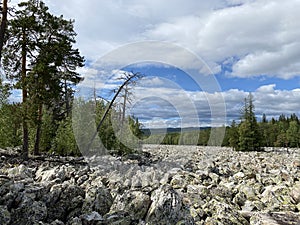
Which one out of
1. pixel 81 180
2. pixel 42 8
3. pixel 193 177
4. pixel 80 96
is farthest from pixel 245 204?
pixel 80 96

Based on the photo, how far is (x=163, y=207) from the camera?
5.88 meters

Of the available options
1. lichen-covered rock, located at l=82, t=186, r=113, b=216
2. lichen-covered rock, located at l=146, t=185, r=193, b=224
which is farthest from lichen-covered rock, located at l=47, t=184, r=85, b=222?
lichen-covered rock, located at l=146, t=185, r=193, b=224

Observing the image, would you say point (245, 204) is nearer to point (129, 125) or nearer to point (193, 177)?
point (193, 177)

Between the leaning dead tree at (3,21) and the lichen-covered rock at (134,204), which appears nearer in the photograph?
the lichen-covered rock at (134,204)

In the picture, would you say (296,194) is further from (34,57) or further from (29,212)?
(34,57)

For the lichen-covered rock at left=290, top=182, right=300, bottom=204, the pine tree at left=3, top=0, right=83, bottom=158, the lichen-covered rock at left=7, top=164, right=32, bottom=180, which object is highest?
the pine tree at left=3, top=0, right=83, bottom=158

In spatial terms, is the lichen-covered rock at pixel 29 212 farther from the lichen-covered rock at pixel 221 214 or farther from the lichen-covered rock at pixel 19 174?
the lichen-covered rock at pixel 221 214

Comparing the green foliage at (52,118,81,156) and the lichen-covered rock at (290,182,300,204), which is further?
the green foliage at (52,118,81,156)

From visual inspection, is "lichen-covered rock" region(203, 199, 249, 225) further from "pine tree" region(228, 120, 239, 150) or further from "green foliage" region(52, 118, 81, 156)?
"pine tree" region(228, 120, 239, 150)

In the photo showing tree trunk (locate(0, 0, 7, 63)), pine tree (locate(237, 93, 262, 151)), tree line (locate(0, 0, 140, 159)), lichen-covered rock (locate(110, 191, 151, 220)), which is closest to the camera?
lichen-covered rock (locate(110, 191, 151, 220))

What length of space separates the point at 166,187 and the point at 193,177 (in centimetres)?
322

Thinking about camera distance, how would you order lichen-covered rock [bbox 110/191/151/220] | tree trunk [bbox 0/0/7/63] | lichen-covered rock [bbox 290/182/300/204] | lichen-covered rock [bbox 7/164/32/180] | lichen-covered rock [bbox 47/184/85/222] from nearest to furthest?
lichen-covered rock [bbox 110/191/151/220] < lichen-covered rock [bbox 47/184/85/222] < lichen-covered rock [bbox 290/182/300/204] < lichen-covered rock [bbox 7/164/32/180] < tree trunk [bbox 0/0/7/63]

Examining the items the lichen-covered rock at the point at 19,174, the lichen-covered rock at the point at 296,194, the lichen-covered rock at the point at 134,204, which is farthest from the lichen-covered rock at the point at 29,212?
the lichen-covered rock at the point at 296,194

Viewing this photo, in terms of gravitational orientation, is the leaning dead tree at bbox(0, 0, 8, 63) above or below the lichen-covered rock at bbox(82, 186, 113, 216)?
above
